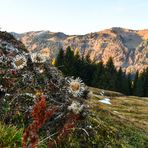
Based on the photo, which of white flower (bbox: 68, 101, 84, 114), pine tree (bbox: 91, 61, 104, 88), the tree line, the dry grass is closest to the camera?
white flower (bbox: 68, 101, 84, 114)

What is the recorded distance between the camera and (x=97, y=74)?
4820 inches

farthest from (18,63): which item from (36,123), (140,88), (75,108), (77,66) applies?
(140,88)

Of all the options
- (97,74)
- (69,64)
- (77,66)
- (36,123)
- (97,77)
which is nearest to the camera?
(36,123)

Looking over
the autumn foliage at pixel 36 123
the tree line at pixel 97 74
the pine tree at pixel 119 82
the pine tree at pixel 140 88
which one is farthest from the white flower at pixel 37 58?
the pine tree at pixel 140 88

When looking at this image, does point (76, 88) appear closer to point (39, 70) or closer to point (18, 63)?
point (39, 70)

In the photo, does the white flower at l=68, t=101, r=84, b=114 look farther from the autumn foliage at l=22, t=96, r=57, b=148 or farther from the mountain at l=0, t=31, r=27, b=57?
the autumn foliage at l=22, t=96, r=57, b=148

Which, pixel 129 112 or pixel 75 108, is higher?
pixel 75 108

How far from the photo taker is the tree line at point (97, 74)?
119812 mm

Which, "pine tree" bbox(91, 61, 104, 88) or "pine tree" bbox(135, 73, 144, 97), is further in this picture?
"pine tree" bbox(135, 73, 144, 97)

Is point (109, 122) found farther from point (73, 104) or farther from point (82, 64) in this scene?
point (82, 64)

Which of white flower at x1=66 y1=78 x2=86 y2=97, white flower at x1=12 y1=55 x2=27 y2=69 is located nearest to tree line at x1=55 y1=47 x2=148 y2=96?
white flower at x1=12 y1=55 x2=27 y2=69

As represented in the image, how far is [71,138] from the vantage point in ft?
27.4

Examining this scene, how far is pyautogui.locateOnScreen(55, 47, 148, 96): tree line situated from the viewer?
11981cm

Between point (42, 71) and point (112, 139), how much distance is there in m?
2.52
